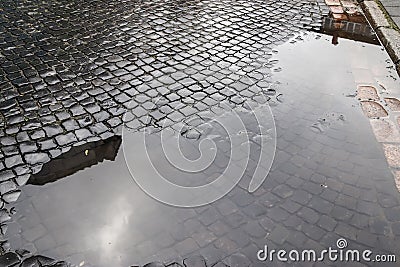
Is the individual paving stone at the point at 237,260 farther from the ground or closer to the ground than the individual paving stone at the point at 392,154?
closer to the ground

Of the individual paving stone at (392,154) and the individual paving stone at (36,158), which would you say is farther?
the individual paving stone at (392,154)

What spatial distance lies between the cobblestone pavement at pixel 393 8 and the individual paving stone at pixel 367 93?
80.7 inches

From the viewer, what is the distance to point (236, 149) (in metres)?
4.28

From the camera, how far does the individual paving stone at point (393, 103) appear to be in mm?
4955

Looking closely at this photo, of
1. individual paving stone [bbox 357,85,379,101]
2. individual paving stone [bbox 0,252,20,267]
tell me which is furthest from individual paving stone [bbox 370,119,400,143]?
individual paving stone [bbox 0,252,20,267]

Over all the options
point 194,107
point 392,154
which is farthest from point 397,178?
point 194,107

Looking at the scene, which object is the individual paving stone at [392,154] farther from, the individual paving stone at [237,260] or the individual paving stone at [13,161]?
the individual paving stone at [13,161]

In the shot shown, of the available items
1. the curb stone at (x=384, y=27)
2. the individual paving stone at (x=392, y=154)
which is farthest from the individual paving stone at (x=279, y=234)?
the curb stone at (x=384, y=27)

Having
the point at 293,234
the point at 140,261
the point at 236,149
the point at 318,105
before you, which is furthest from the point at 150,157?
the point at 318,105

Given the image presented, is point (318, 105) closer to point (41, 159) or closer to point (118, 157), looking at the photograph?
point (118, 157)

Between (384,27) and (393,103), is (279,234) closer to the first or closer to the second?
(393,103)

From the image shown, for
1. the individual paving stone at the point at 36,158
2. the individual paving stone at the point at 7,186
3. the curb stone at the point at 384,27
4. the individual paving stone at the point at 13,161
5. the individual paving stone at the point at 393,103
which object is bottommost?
the individual paving stone at the point at 7,186

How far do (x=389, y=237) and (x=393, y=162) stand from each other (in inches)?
39.7

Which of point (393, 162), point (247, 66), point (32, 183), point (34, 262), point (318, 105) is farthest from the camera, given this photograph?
point (247, 66)
